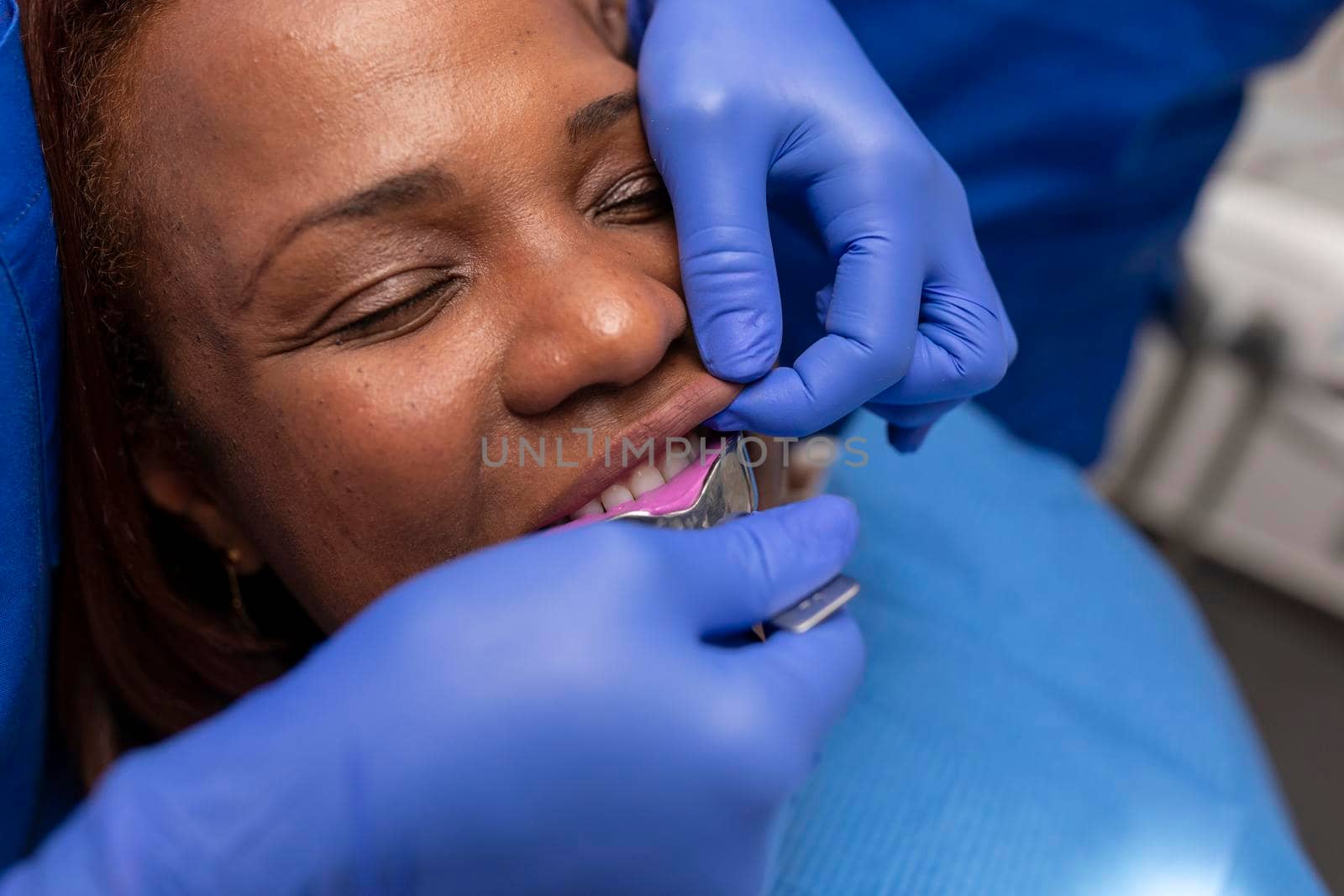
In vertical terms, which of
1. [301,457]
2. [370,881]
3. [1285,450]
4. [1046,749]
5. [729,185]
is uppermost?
[729,185]

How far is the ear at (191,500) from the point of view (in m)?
0.99

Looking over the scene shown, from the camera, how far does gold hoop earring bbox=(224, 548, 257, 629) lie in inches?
40.8

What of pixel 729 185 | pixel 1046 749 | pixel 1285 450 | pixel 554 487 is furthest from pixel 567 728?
pixel 1285 450

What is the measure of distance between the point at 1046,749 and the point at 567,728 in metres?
0.76

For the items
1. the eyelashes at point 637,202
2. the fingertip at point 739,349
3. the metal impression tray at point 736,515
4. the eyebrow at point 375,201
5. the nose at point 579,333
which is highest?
the eyebrow at point 375,201

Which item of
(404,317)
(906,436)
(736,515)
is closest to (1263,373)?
(906,436)

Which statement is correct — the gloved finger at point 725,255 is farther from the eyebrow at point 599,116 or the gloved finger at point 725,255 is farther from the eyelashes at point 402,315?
the eyelashes at point 402,315

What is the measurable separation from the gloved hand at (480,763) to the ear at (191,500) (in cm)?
38

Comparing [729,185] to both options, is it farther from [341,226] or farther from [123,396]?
[123,396]

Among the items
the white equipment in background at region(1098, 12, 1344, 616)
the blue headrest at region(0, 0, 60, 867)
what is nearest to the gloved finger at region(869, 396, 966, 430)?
the blue headrest at region(0, 0, 60, 867)

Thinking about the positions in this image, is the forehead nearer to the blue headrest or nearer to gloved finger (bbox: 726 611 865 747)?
the blue headrest

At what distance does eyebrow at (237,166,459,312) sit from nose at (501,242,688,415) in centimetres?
10

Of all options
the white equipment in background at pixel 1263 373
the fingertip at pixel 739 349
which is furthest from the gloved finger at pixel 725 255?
the white equipment in background at pixel 1263 373

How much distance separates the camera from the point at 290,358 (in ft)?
2.64
